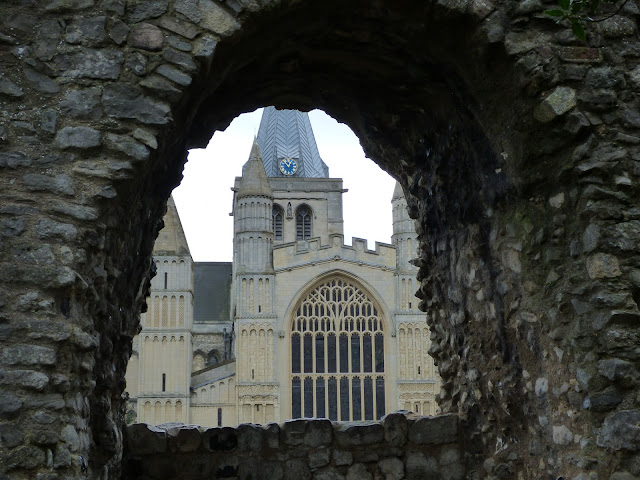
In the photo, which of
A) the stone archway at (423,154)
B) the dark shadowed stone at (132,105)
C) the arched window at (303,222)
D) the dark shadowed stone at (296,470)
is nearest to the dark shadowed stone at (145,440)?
the stone archway at (423,154)

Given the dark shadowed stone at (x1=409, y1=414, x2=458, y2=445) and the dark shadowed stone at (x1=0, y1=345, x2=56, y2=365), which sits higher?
the dark shadowed stone at (x1=0, y1=345, x2=56, y2=365)

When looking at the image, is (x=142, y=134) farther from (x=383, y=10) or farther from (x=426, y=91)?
(x=426, y=91)

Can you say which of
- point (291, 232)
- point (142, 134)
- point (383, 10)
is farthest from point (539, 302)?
point (291, 232)

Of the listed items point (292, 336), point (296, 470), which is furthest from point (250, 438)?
point (292, 336)

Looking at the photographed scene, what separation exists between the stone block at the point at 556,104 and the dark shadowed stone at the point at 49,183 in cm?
256

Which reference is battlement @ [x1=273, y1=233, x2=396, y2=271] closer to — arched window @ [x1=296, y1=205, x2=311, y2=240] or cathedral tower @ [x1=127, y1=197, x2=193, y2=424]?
cathedral tower @ [x1=127, y1=197, x2=193, y2=424]

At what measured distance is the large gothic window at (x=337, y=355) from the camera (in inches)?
1433

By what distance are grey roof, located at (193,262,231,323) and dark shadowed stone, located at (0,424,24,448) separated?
1696 inches

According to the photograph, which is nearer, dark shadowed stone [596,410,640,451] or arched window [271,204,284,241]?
dark shadowed stone [596,410,640,451]

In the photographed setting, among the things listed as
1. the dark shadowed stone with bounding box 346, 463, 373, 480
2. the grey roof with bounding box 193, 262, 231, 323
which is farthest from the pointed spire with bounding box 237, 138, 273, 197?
the dark shadowed stone with bounding box 346, 463, 373, 480

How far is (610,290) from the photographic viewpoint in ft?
14.4

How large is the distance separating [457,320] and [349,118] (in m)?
1.74

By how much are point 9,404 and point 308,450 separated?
10.2 feet

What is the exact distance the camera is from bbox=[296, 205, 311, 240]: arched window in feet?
174
